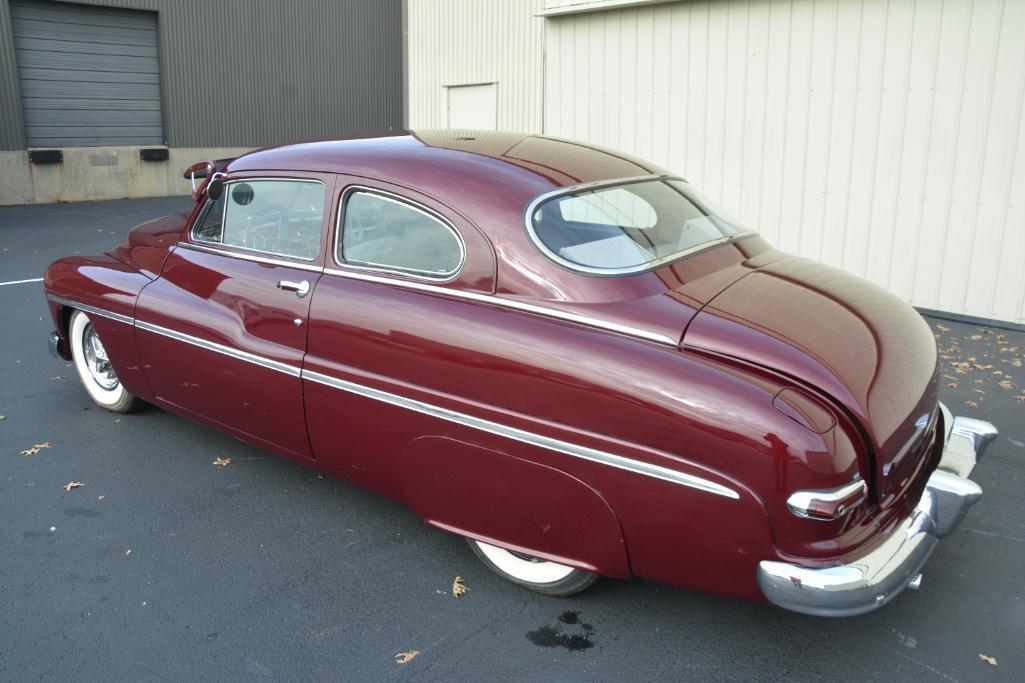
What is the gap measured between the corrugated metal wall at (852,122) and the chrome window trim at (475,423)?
19.2ft

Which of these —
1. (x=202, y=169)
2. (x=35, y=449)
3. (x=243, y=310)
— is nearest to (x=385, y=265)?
(x=243, y=310)

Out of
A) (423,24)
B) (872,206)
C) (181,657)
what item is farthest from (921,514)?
(423,24)

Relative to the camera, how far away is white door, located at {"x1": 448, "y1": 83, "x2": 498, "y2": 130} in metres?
11.4

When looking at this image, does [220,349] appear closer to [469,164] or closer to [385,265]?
[385,265]

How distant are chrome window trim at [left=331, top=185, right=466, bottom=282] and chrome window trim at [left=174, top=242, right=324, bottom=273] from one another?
0.49 feet

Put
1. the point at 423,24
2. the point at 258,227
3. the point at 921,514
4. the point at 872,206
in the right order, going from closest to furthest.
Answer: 1. the point at 921,514
2. the point at 258,227
3. the point at 872,206
4. the point at 423,24

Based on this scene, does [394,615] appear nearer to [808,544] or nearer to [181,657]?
[181,657]

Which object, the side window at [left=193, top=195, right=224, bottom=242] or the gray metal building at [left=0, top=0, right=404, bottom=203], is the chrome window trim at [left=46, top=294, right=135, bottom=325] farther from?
the gray metal building at [left=0, top=0, right=404, bottom=203]

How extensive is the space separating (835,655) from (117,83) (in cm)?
1824

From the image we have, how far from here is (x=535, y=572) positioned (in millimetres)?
3236

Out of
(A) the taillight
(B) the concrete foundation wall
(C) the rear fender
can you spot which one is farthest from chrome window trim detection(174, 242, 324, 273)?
(B) the concrete foundation wall

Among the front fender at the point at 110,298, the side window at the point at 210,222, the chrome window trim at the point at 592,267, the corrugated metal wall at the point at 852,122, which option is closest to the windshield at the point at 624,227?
the chrome window trim at the point at 592,267

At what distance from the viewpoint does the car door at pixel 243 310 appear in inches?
145

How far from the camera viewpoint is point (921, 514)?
282 cm
